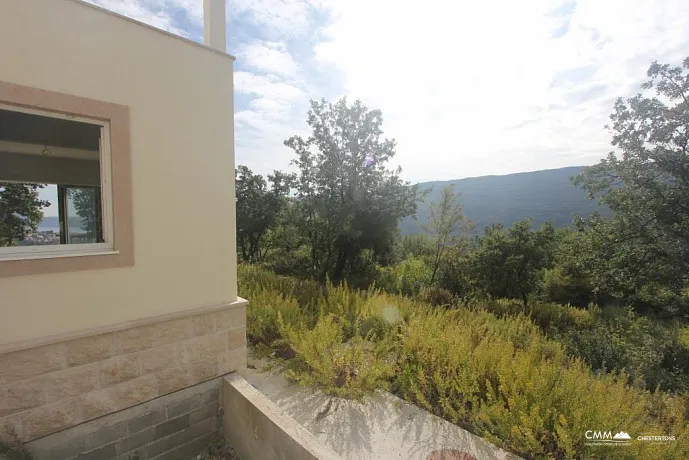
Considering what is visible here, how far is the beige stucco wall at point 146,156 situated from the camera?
2.13 meters

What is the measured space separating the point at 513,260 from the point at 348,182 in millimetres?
7059

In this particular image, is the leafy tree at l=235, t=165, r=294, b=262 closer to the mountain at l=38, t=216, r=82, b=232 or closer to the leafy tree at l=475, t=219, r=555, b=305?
the leafy tree at l=475, t=219, r=555, b=305

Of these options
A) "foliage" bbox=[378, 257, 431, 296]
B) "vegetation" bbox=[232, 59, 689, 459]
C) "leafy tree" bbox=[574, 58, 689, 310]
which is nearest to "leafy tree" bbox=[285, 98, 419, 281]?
"vegetation" bbox=[232, 59, 689, 459]

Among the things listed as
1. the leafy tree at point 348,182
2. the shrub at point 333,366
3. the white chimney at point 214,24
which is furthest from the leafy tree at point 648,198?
the white chimney at point 214,24

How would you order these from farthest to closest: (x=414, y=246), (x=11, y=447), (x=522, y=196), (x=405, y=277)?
(x=522, y=196) < (x=414, y=246) < (x=405, y=277) < (x=11, y=447)

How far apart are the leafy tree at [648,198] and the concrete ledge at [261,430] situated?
39.5 feet

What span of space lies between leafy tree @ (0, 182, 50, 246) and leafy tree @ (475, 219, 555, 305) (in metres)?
12.9

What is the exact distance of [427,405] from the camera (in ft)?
10.1

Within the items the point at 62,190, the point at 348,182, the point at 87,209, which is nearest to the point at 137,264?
the point at 87,209

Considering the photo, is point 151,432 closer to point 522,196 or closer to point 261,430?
point 261,430

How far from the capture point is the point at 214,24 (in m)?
3.08

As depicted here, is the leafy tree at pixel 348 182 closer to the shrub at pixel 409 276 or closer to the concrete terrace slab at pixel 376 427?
the shrub at pixel 409 276

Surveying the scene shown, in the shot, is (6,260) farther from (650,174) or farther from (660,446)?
(650,174)

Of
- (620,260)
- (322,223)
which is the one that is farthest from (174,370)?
(620,260)
